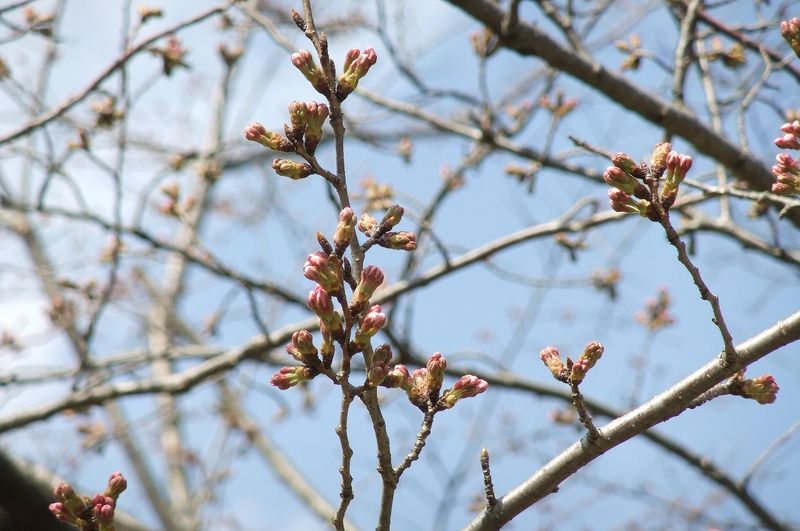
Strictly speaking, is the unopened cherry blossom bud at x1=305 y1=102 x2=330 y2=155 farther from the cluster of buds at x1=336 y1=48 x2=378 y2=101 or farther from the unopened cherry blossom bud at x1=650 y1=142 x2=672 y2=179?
the unopened cherry blossom bud at x1=650 y1=142 x2=672 y2=179

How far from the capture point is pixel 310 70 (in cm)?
132

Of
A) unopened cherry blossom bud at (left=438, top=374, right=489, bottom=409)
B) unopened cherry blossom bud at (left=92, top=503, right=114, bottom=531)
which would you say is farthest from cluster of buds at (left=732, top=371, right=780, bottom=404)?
unopened cherry blossom bud at (left=92, top=503, right=114, bottom=531)

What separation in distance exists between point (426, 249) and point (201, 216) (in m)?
6.11

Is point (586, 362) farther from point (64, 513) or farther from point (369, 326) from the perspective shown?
point (64, 513)

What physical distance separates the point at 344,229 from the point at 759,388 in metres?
0.90

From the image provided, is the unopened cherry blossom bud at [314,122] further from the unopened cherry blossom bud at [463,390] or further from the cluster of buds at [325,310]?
the unopened cherry blossom bud at [463,390]

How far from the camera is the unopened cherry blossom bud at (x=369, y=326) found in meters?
1.24

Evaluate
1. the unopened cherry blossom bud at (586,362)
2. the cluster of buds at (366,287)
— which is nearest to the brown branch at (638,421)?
the unopened cherry blossom bud at (586,362)

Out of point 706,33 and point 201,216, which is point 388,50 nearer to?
point 706,33

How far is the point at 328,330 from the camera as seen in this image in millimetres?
1249

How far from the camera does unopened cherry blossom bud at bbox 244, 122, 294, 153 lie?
4.57ft

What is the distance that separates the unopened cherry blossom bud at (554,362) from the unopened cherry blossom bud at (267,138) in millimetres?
661

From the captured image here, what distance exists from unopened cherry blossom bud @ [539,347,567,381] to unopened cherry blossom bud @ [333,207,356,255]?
0.50 m

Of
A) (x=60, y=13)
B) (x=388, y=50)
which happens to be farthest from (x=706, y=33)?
(x=60, y=13)
